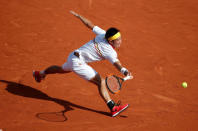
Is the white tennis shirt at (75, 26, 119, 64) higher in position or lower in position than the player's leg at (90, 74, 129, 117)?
higher

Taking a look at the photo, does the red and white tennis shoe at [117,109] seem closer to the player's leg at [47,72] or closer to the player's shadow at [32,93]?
the player's shadow at [32,93]

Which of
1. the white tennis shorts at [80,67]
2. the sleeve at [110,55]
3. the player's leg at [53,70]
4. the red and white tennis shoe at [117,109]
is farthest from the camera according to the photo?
the player's leg at [53,70]

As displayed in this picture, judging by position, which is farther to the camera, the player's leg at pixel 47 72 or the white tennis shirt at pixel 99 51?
the player's leg at pixel 47 72

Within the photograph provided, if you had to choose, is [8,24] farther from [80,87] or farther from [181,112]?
[181,112]

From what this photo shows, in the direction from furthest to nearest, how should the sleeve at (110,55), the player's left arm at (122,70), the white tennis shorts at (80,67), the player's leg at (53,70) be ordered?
the player's leg at (53,70) → the white tennis shorts at (80,67) → the sleeve at (110,55) → the player's left arm at (122,70)

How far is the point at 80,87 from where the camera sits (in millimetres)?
6988

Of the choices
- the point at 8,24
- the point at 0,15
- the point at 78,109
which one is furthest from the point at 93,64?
the point at 0,15

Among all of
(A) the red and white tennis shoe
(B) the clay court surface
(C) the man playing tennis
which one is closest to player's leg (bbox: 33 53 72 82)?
(C) the man playing tennis

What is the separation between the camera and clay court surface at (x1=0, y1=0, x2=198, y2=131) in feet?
19.3

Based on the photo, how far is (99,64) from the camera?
316 inches

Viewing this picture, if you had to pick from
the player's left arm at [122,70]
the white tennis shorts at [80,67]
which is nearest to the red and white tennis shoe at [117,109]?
the white tennis shorts at [80,67]

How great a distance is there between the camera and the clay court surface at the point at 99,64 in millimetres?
5891

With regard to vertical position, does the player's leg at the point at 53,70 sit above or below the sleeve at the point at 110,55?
below

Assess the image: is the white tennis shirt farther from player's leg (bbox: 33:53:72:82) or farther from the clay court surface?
the clay court surface
